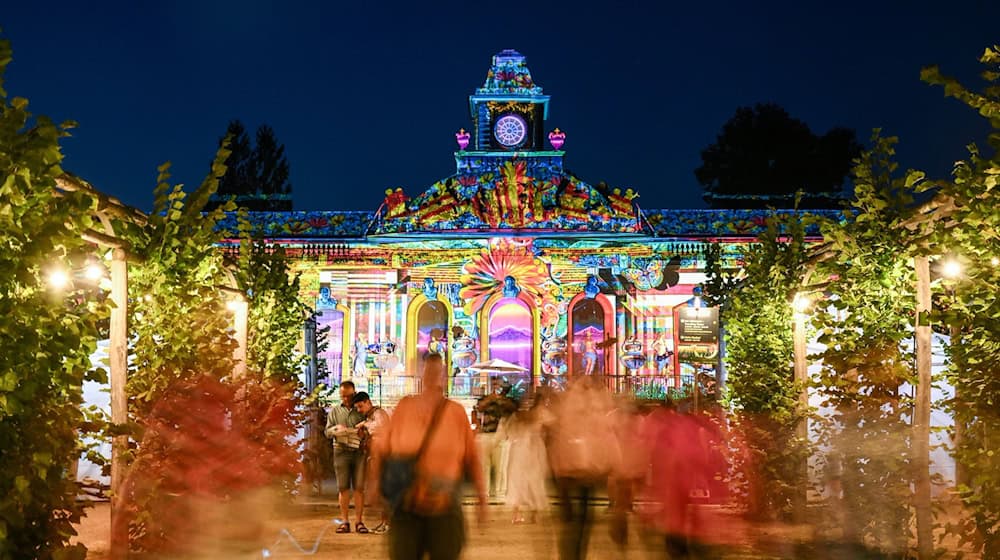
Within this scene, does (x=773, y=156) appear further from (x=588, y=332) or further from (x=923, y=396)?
(x=923, y=396)

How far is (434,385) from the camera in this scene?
712cm

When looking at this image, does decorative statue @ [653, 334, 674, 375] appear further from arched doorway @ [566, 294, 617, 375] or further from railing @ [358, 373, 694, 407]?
arched doorway @ [566, 294, 617, 375]

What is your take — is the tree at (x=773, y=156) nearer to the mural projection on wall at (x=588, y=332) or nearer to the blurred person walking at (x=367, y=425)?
the mural projection on wall at (x=588, y=332)

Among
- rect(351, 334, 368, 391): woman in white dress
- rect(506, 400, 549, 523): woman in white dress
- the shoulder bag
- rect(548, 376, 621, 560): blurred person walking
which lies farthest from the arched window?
the shoulder bag

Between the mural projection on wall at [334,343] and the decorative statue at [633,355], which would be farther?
the mural projection on wall at [334,343]

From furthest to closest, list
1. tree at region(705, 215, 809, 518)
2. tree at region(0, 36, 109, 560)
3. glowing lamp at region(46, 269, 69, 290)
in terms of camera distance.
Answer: tree at region(705, 215, 809, 518) → glowing lamp at region(46, 269, 69, 290) → tree at region(0, 36, 109, 560)

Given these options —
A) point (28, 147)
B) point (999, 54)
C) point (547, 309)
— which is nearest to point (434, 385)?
point (28, 147)

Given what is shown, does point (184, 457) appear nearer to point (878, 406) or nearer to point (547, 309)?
point (878, 406)

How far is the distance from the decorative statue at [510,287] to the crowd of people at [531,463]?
12.6 metres

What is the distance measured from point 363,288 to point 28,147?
77.1ft

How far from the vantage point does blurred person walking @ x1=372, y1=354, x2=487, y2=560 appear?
6.87 metres

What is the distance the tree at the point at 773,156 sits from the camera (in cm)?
5200

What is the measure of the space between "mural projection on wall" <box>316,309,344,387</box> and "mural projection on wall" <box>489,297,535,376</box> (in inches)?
146

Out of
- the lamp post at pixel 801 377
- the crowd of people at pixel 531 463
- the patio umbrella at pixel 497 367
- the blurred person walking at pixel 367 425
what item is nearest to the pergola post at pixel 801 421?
the lamp post at pixel 801 377
